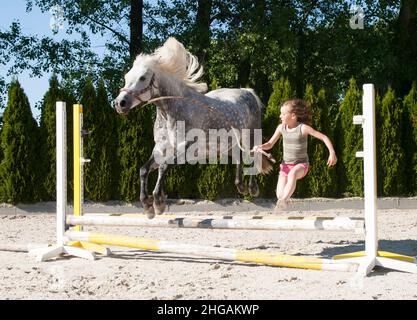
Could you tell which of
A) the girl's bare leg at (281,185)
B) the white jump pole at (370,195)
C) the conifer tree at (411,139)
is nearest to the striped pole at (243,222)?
the white jump pole at (370,195)

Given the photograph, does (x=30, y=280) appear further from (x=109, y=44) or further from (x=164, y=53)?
(x=109, y=44)

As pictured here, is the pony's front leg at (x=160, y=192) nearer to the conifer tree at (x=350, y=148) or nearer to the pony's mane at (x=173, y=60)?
the pony's mane at (x=173, y=60)

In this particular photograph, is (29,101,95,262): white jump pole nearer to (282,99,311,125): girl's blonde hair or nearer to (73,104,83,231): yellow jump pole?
(73,104,83,231): yellow jump pole

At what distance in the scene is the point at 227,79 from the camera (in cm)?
1490

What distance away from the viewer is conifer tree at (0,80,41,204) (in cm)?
1101

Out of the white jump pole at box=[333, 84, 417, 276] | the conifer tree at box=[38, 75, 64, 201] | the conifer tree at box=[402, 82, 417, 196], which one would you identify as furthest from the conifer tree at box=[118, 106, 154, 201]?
the white jump pole at box=[333, 84, 417, 276]

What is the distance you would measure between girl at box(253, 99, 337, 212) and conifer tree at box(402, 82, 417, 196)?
6.50m

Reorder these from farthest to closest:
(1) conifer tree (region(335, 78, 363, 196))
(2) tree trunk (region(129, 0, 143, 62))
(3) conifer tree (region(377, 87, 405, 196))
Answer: (2) tree trunk (region(129, 0, 143, 62)) → (3) conifer tree (region(377, 87, 405, 196)) → (1) conifer tree (region(335, 78, 363, 196))

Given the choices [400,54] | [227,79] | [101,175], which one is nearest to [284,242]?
[101,175]

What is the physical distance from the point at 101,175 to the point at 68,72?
5183mm

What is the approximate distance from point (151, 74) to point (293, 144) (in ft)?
4.80

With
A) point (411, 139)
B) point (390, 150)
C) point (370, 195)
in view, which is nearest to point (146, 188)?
point (370, 195)

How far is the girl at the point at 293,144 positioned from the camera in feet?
17.9

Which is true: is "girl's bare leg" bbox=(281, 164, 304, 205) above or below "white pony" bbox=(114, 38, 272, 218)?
below
